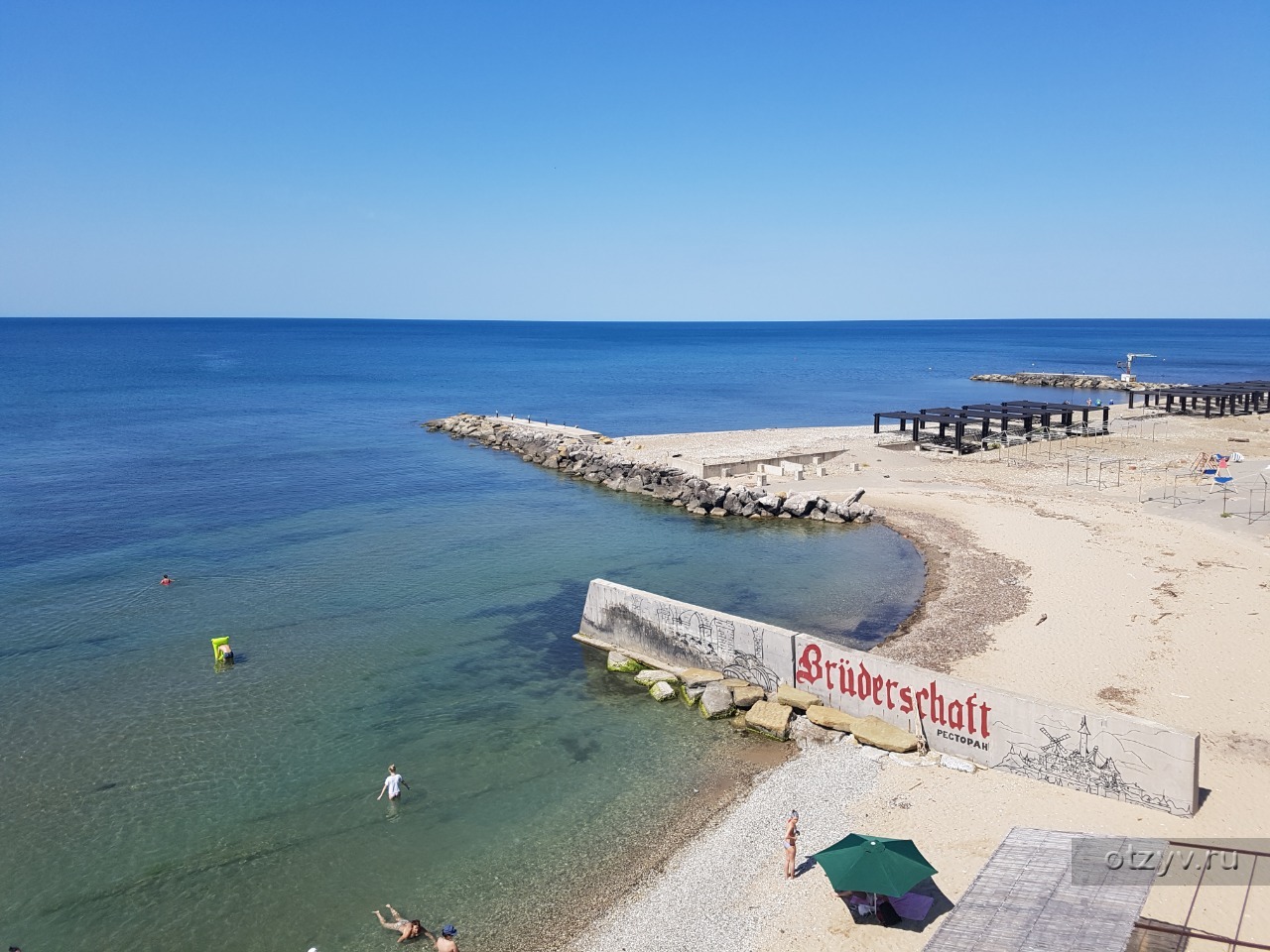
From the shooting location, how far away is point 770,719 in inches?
850

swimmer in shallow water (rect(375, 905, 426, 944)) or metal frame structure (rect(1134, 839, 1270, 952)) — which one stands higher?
metal frame structure (rect(1134, 839, 1270, 952))

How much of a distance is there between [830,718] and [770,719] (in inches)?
60.5

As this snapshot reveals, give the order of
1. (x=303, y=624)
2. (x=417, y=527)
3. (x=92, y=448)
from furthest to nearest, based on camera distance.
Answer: (x=92, y=448) → (x=417, y=527) → (x=303, y=624)

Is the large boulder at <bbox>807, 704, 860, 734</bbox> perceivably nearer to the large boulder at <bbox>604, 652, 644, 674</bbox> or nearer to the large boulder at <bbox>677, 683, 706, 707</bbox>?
the large boulder at <bbox>677, 683, 706, 707</bbox>

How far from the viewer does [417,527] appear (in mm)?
43250

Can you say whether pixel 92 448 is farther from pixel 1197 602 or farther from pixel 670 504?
pixel 1197 602

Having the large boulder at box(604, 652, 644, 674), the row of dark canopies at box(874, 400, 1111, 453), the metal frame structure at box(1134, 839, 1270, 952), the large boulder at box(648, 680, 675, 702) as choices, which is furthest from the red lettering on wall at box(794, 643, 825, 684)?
the row of dark canopies at box(874, 400, 1111, 453)

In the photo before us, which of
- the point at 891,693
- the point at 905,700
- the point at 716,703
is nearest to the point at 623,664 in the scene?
the point at 716,703

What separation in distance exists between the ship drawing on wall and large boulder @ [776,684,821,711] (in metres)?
4.86

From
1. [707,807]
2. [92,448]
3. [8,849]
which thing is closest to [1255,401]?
[707,807]

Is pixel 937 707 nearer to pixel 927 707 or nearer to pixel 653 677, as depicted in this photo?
pixel 927 707

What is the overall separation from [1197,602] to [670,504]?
26986mm

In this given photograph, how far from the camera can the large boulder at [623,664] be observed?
25922 mm

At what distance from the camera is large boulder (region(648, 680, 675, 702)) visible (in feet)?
A: 78.6
